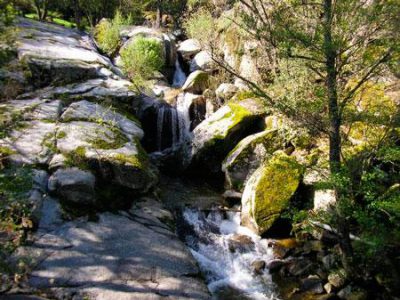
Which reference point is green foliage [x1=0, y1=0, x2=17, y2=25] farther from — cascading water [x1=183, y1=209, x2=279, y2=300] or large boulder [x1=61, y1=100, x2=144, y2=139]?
cascading water [x1=183, y1=209, x2=279, y2=300]

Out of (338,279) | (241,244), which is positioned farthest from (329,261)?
(241,244)

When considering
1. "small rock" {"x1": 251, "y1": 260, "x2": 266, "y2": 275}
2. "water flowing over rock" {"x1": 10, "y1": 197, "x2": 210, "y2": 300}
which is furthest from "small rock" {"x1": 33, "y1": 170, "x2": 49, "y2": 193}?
"small rock" {"x1": 251, "y1": 260, "x2": 266, "y2": 275}

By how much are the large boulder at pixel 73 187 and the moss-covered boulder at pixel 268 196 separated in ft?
14.4

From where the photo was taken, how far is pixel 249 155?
38.2ft

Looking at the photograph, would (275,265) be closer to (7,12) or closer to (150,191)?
(150,191)

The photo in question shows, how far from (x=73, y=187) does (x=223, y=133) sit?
6.41 meters

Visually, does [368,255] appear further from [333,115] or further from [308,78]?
[308,78]

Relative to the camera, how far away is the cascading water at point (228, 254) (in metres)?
7.91

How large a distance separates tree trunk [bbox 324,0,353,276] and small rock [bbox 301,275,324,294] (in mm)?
739

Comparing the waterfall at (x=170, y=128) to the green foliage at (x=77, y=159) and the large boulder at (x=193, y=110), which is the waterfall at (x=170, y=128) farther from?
the green foliage at (x=77, y=159)

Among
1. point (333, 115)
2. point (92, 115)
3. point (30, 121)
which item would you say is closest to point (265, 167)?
point (333, 115)

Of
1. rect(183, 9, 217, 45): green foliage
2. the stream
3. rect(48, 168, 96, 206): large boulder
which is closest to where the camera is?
rect(48, 168, 96, 206): large boulder

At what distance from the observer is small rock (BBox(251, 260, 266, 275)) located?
846 centimetres

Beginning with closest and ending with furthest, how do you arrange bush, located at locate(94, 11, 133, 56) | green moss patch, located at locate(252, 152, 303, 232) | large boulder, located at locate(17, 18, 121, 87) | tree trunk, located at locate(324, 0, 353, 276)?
tree trunk, located at locate(324, 0, 353, 276) < green moss patch, located at locate(252, 152, 303, 232) < large boulder, located at locate(17, 18, 121, 87) < bush, located at locate(94, 11, 133, 56)
